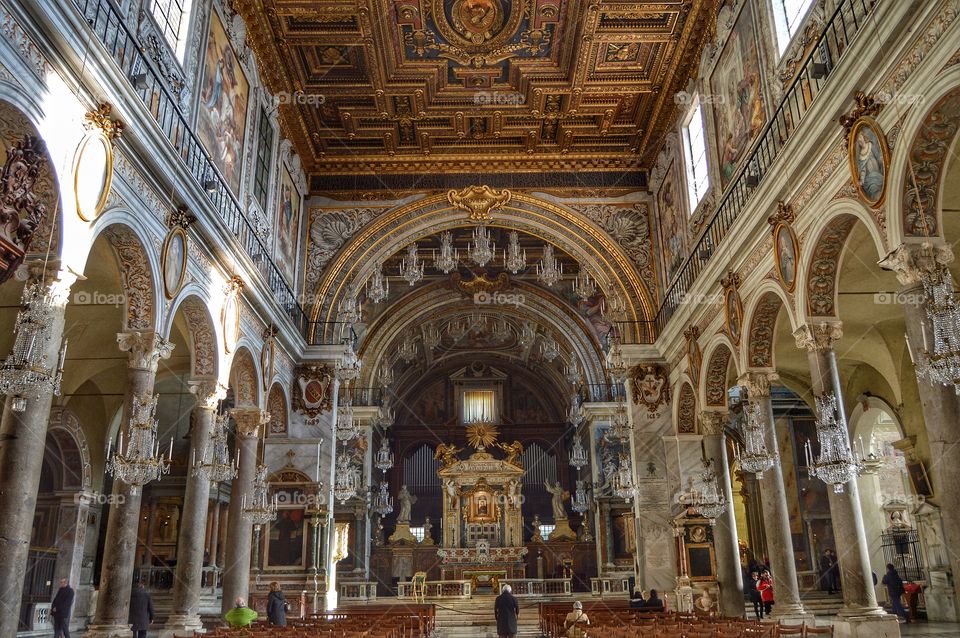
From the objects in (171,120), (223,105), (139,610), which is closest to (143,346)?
(171,120)

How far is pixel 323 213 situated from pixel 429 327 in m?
10.0

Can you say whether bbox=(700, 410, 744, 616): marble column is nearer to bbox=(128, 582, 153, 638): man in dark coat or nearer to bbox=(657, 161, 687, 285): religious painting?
bbox=(657, 161, 687, 285): religious painting

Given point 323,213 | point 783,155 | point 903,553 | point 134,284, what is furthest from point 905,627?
point 323,213

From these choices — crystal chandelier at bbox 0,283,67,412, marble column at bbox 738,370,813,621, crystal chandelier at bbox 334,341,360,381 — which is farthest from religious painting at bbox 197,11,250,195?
marble column at bbox 738,370,813,621

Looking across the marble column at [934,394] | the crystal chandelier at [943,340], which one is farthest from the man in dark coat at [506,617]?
the crystal chandelier at [943,340]

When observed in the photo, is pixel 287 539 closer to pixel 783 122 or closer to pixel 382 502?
pixel 382 502

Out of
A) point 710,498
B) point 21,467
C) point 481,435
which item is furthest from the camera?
point 481,435

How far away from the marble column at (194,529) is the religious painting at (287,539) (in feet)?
17.0

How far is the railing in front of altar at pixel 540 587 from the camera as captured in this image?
2666cm

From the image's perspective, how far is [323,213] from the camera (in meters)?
22.0

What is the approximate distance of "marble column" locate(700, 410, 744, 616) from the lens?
→ 16587 millimetres

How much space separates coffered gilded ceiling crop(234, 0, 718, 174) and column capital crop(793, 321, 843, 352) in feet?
26.1

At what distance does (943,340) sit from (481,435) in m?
28.4

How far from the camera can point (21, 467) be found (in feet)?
27.9
